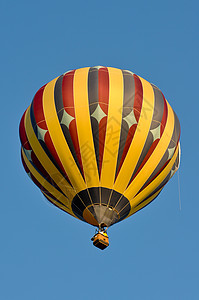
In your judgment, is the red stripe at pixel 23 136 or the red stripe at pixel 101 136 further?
the red stripe at pixel 23 136

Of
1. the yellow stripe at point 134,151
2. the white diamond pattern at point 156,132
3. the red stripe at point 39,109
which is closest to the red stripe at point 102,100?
the yellow stripe at point 134,151

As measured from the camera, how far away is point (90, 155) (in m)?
21.1

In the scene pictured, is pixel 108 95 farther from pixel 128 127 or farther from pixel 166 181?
pixel 166 181

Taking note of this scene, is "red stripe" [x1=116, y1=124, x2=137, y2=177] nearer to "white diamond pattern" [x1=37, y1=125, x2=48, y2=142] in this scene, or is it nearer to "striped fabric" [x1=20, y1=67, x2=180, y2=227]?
"striped fabric" [x1=20, y1=67, x2=180, y2=227]

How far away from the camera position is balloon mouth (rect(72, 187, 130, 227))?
2098 cm

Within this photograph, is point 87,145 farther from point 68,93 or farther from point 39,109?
point 39,109

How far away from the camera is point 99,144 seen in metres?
21.1

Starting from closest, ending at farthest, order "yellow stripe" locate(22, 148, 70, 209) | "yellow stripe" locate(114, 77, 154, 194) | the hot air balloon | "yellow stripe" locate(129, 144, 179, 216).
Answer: the hot air balloon < "yellow stripe" locate(114, 77, 154, 194) < "yellow stripe" locate(129, 144, 179, 216) < "yellow stripe" locate(22, 148, 70, 209)

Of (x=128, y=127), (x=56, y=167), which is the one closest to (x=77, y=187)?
(x=56, y=167)

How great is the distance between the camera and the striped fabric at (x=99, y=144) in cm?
2108

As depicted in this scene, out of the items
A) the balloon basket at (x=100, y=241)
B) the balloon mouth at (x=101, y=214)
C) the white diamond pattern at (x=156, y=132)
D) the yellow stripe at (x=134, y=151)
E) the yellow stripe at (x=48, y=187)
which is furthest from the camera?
the yellow stripe at (x=48, y=187)

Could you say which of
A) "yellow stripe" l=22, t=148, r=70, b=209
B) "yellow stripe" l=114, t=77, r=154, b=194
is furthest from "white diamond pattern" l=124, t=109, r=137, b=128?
"yellow stripe" l=22, t=148, r=70, b=209

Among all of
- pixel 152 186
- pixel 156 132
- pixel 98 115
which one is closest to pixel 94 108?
pixel 98 115

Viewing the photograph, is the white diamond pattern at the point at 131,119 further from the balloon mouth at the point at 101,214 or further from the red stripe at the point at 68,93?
the balloon mouth at the point at 101,214
